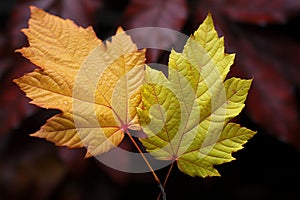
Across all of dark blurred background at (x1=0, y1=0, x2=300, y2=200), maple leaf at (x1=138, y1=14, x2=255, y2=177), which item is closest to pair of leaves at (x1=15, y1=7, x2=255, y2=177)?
maple leaf at (x1=138, y1=14, x2=255, y2=177)

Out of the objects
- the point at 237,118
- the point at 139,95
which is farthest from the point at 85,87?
the point at 237,118

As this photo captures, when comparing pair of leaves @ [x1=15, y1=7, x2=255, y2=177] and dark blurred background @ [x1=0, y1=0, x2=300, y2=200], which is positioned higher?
pair of leaves @ [x1=15, y1=7, x2=255, y2=177]

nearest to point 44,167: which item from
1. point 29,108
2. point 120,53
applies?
point 29,108

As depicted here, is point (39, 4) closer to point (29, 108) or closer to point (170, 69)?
point (29, 108)

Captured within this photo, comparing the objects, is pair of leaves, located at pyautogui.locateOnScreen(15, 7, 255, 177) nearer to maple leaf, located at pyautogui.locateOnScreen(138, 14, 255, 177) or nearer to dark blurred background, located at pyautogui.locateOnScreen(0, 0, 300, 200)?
maple leaf, located at pyautogui.locateOnScreen(138, 14, 255, 177)

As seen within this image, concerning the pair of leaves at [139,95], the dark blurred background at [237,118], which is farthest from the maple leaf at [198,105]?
the dark blurred background at [237,118]

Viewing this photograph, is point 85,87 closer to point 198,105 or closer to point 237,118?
point 198,105

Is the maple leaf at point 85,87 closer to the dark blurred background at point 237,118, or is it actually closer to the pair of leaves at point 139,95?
the pair of leaves at point 139,95
